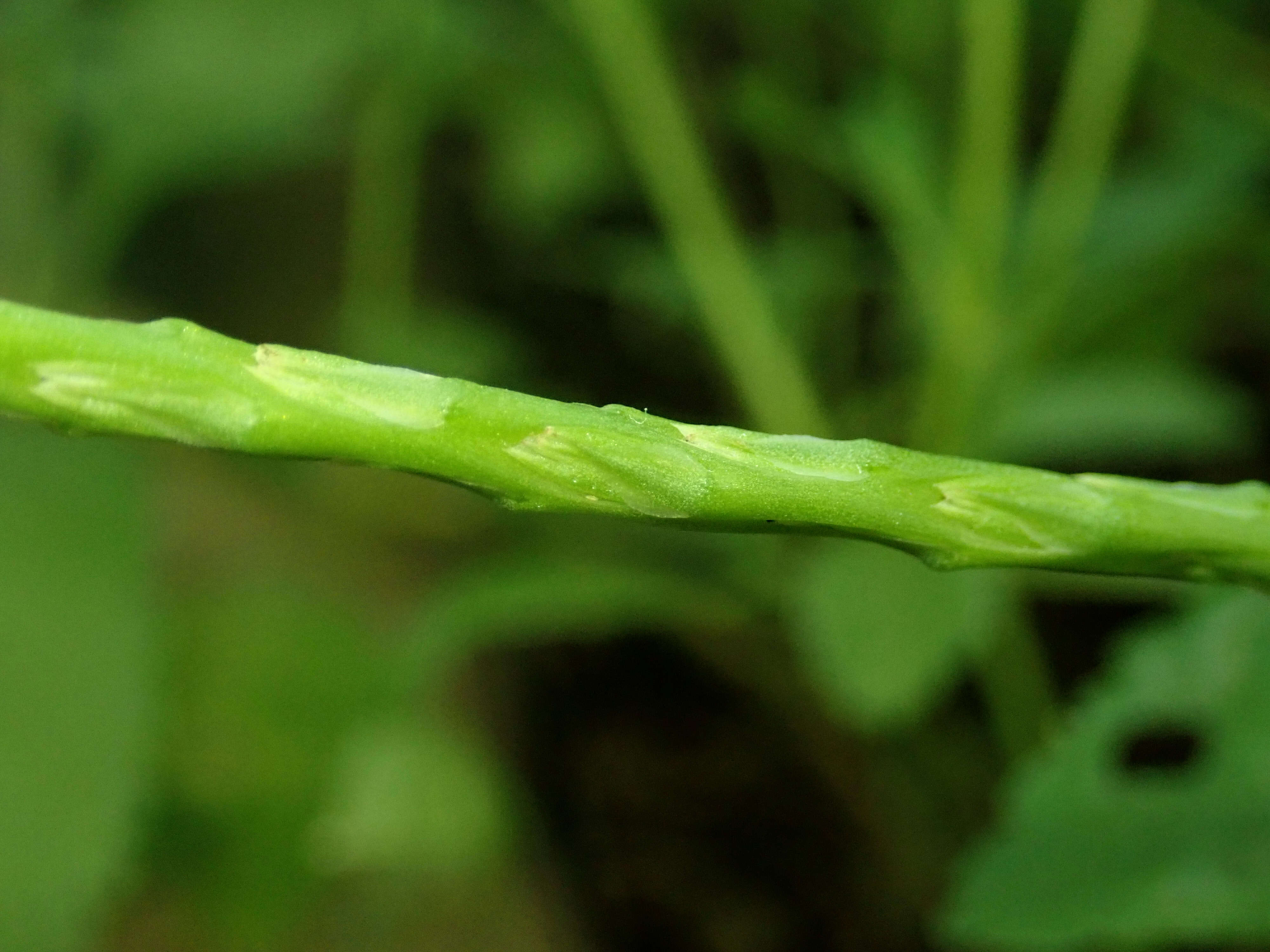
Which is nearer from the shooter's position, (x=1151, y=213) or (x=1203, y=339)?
(x=1151, y=213)

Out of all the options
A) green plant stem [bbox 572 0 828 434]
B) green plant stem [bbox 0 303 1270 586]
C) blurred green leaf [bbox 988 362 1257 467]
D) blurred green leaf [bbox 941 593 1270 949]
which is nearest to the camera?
green plant stem [bbox 0 303 1270 586]

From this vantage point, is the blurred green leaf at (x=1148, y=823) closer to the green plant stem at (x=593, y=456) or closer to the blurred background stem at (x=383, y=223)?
the green plant stem at (x=593, y=456)

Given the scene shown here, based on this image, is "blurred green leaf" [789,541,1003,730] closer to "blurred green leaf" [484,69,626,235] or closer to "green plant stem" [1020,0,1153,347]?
"green plant stem" [1020,0,1153,347]

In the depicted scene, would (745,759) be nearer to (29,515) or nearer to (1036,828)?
(1036,828)

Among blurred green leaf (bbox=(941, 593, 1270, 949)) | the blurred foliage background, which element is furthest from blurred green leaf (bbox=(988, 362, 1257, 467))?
blurred green leaf (bbox=(941, 593, 1270, 949))

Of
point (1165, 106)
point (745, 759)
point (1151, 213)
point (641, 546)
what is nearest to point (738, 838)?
point (745, 759)

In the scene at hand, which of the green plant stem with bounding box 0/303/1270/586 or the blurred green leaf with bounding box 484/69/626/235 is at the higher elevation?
the blurred green leaf with bounding box 484/69/626/235

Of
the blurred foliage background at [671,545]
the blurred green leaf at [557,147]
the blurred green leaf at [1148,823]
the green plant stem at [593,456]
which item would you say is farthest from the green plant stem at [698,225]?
the green plant stem at [593,456]

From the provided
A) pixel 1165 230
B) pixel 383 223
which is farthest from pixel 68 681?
pixel 1165 230
